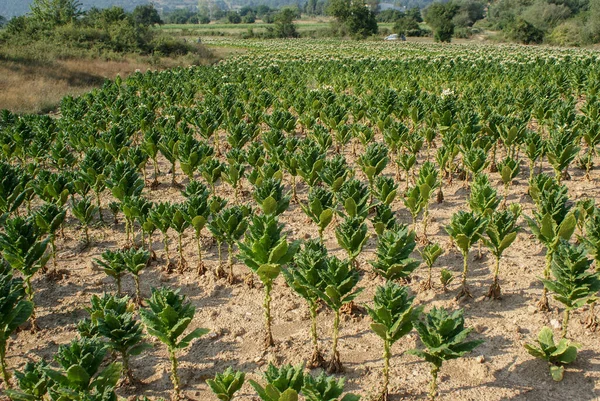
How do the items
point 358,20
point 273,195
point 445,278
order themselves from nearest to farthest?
point 445,278, point 273,195, point 358,20

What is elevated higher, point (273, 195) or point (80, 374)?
point (273, 195)

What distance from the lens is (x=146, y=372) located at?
6.01 m

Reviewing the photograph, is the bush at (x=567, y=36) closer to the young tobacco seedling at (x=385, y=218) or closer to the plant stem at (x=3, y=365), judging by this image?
the young tobacco seedling at (x=385, y=218)

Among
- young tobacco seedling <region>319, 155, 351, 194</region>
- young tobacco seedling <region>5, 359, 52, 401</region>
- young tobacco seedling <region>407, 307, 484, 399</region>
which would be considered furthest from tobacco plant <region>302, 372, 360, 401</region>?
young tobacco seedling <region>319, 155, 351, 194</region>

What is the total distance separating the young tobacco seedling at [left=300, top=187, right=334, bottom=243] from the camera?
755cm

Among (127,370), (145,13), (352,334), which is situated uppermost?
(145,13)

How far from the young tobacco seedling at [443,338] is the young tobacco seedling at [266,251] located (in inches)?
65.9

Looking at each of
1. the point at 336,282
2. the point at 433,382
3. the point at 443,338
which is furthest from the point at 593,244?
the point at 336,282

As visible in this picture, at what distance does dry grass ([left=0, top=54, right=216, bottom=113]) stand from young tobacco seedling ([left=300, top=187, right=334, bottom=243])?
2024cm

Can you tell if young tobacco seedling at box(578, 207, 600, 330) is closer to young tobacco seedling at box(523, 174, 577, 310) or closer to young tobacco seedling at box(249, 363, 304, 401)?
young tobacco seedling at box(523, 174, 577, 310)

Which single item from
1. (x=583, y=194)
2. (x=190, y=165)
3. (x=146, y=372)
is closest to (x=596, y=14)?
(x=583, y=194)

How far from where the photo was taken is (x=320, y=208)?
7793 millimetres

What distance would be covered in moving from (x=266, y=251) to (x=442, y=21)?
7890 cm

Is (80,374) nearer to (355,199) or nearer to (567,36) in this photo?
(355,199)
